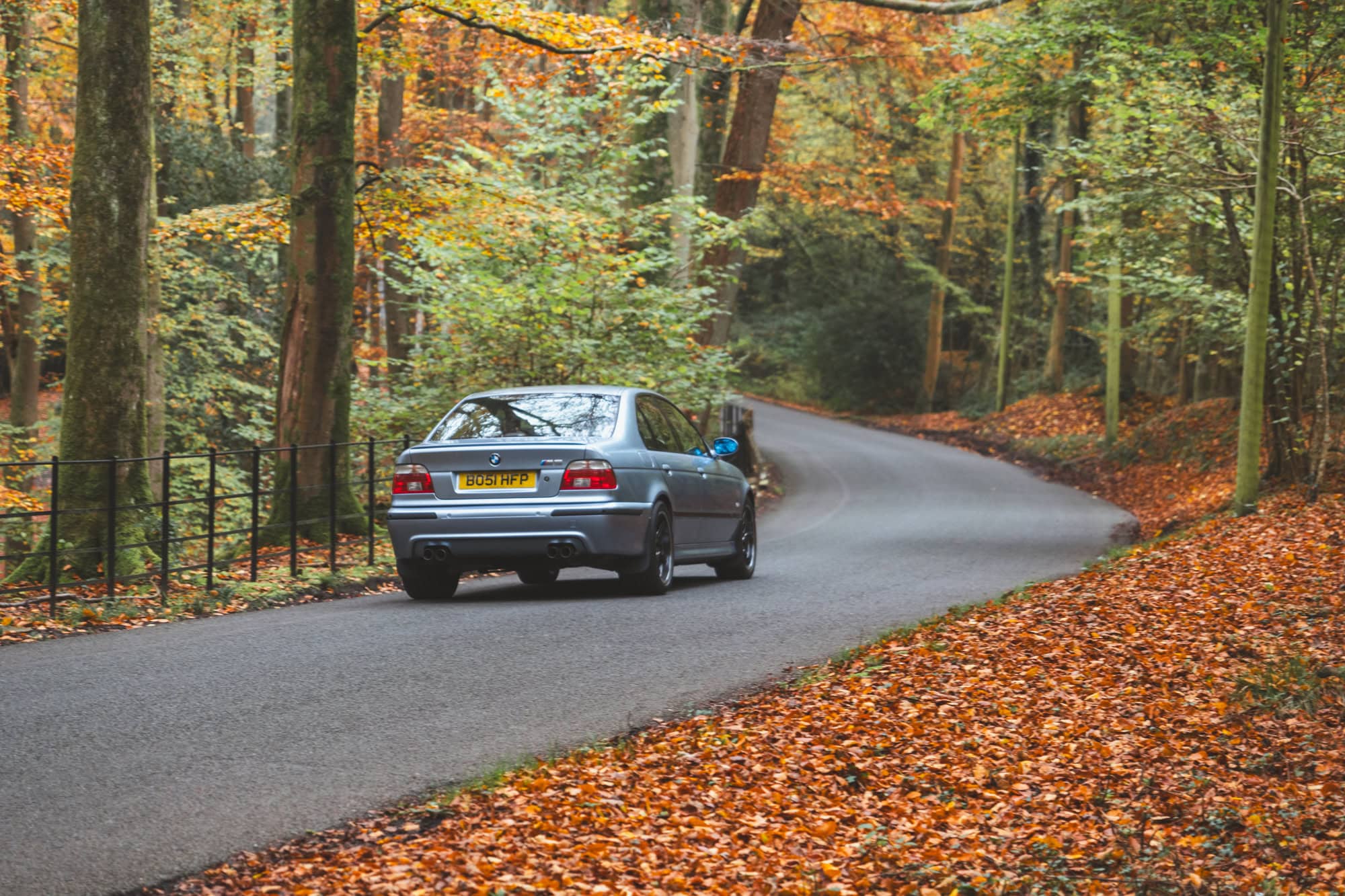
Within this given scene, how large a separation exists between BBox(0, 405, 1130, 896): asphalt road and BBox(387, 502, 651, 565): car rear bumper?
44cm

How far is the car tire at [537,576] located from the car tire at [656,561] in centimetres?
136

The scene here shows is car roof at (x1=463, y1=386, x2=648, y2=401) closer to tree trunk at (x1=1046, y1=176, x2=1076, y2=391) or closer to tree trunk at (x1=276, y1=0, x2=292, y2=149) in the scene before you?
tree trunk at (x1=276, y1=0, x2=292, y2=149)

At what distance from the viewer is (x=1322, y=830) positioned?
498 centimetres

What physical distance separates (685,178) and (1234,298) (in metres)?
9.29

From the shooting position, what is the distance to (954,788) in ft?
18.6

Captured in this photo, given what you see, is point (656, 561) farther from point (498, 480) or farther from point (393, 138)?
point (393, 138)

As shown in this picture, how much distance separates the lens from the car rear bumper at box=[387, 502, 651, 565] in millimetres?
10227

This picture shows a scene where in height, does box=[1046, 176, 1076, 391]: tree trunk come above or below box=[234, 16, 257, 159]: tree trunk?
below

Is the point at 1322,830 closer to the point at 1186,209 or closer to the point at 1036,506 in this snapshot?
the point at 1186,209

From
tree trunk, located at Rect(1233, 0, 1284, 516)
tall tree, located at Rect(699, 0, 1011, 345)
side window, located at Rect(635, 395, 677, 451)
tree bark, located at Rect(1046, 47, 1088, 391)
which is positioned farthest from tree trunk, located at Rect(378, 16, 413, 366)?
tree bark, located at Rect(1046, 47, 1088, 391)

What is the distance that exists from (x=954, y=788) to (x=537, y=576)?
24.4 feet

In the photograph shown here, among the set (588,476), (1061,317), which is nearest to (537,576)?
(588,476)

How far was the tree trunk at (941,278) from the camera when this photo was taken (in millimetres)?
42844

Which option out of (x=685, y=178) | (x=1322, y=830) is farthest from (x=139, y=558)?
(x=685, y=178)
